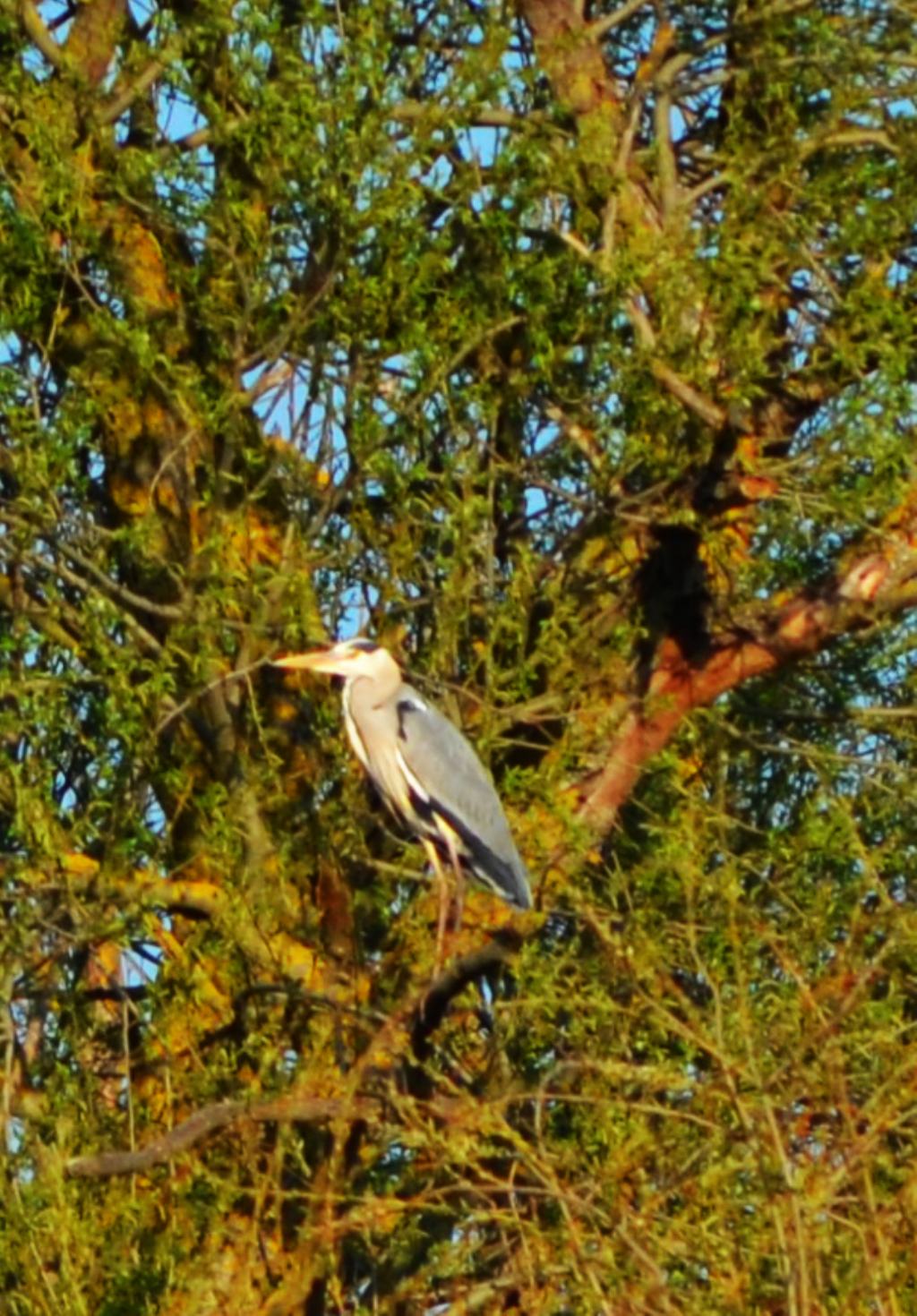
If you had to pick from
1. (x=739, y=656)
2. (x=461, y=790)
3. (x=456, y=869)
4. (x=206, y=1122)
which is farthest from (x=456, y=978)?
(x=739, y=656)

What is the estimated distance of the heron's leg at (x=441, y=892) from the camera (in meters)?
7.21

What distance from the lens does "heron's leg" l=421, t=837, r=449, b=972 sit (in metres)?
7.21

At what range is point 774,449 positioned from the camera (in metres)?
8.00

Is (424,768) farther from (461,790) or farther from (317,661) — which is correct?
(317,661)

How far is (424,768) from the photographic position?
24.4ft

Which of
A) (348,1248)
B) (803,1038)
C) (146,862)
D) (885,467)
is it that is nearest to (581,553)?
(885,467)

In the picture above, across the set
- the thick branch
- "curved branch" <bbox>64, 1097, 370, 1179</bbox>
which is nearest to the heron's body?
the thick branch

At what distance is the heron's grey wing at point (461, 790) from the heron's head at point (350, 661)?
8 centimetres

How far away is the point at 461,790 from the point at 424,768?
13cm

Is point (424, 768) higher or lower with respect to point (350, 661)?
lower

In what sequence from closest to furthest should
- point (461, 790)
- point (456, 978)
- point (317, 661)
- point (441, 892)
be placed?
point (456, 978), point (461, 790), point (441, 892), point (317, 661)

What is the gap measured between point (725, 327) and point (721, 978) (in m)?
1.67

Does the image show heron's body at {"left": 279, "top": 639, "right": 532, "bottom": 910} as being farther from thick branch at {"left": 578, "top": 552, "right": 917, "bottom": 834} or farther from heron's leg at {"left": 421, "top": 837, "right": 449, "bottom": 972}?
thick branch at {"left": 578, "top": 552, "right": 917, "bottom": 834}

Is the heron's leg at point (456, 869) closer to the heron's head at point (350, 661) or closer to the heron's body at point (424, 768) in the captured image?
the heron's body at point (424, 768)
